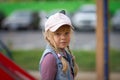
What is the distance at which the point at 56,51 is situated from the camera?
342 cm

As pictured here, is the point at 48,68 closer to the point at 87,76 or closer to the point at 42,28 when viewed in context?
the point at 87,76

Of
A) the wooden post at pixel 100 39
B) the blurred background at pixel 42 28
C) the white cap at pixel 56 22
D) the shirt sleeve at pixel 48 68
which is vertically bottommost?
the blurred background at pixel 42 28

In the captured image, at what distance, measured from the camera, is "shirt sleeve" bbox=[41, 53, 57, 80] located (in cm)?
333

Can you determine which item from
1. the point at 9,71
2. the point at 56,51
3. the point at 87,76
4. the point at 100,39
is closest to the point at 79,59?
the point at 87,76

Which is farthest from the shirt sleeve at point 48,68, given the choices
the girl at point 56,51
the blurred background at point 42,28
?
the blurred background at point 42,28

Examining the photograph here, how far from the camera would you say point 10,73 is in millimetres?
4602

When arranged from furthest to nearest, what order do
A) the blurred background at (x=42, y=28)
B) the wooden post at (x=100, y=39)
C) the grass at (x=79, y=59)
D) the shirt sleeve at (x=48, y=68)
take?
the blurred background at (x=42, y=28), the grass at (x=79, y=59), the wooden post at (x=100, y=39), the shirt sleeve at (x=48, y=68)

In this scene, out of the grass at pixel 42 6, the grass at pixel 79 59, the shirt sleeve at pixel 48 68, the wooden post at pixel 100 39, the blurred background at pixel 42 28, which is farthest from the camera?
the grass at pixel 42 6

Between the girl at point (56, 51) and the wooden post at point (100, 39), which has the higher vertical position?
the girl at point (56, 51)

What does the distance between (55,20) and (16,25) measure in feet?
57.5

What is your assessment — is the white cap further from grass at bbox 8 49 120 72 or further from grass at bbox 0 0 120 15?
grass at bbox 0 0 120 15

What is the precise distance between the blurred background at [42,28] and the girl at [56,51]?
21.0 ft

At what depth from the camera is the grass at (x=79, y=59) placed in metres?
11.5

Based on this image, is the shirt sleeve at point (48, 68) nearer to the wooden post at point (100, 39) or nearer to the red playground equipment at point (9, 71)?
the red playground equipment at point (9, 71)
